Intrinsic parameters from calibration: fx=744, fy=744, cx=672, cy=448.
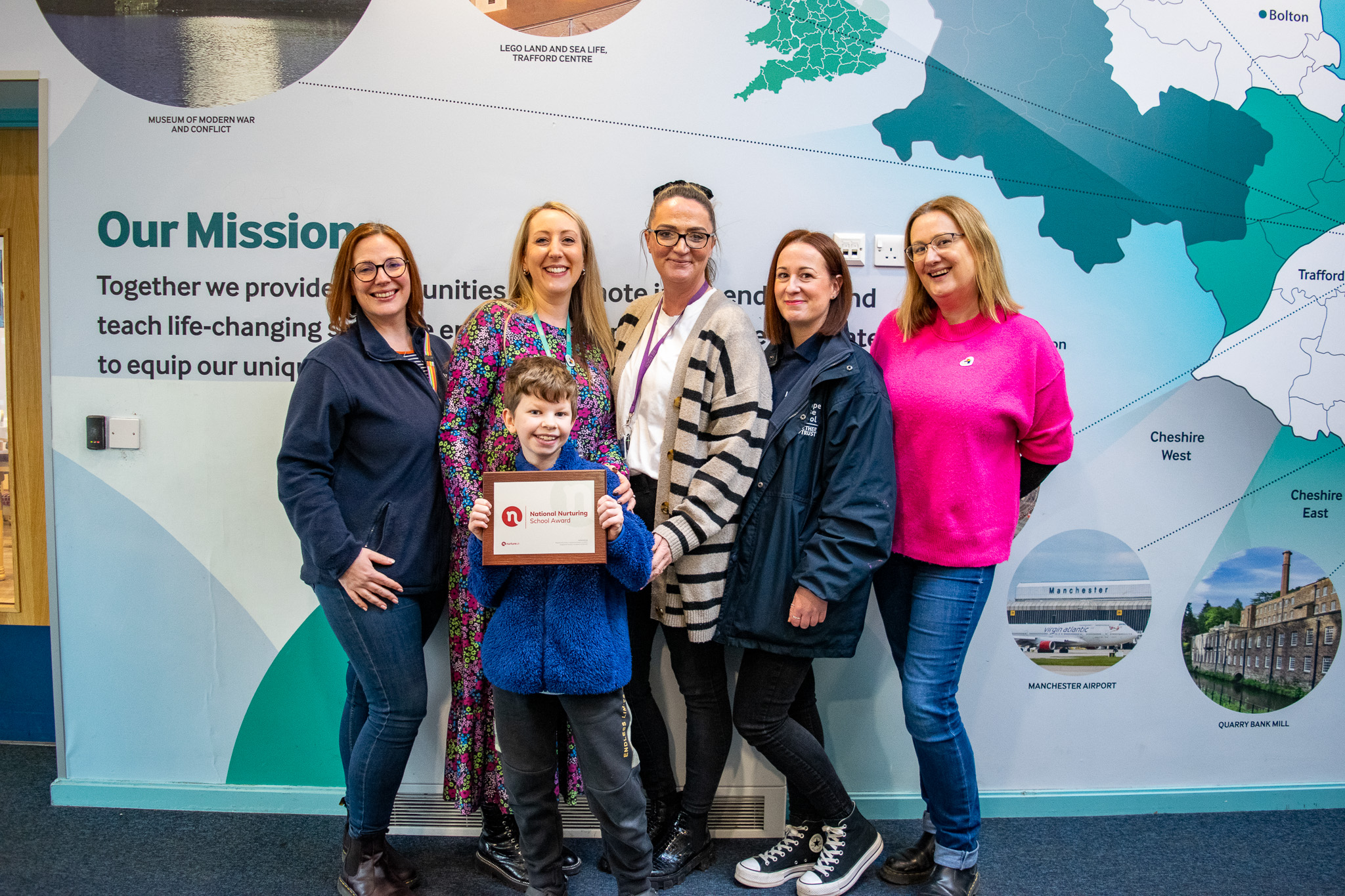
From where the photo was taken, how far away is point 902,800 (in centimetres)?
252

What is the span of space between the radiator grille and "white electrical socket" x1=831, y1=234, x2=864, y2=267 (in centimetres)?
176

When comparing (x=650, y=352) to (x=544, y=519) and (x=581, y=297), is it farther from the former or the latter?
(x=544, y=519)

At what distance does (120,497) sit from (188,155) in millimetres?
1155

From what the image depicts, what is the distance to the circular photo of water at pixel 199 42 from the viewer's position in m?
2.39

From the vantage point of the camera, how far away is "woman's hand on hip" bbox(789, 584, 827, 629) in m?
Result: 1.90

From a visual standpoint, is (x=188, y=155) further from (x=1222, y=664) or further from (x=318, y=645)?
(x=1222, y=664)

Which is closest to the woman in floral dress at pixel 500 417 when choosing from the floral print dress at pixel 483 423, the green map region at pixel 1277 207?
the floral print dress at pixel 483 423

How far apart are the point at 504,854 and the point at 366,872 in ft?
1.22

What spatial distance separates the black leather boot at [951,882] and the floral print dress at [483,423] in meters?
1.37

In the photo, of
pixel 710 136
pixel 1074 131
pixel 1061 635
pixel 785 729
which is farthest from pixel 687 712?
pixel 1074 131

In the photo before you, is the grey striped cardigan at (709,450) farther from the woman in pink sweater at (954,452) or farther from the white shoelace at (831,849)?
the white shoelace at (831,849)

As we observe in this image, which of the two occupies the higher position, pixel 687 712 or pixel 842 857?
pixel 687 712

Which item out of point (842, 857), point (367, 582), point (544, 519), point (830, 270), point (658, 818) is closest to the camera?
point (544, 519)

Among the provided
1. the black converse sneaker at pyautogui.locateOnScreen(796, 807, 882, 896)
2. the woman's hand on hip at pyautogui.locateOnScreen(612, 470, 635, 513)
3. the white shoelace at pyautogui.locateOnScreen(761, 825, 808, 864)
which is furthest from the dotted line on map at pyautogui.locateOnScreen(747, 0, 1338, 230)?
the white shoelace at pyautogui.locateOnScreen(761, 825, 808, 864)
